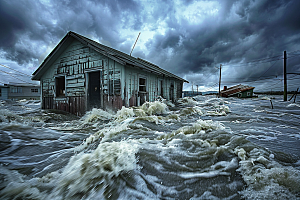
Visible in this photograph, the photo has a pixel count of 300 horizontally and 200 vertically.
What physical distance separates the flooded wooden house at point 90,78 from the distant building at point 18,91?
3123cm

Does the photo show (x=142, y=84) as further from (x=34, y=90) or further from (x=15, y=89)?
(x=15, y=89)

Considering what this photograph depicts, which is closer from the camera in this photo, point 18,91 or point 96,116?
point 96,116

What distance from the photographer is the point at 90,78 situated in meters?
8.85

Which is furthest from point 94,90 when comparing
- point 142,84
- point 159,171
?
point 159,171

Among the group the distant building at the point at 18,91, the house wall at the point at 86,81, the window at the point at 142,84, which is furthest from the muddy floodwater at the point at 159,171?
the distant building at the point at 18,91

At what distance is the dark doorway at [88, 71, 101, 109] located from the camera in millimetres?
8610

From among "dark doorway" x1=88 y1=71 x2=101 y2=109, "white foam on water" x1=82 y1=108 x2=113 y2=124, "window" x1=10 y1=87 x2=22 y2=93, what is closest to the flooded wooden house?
"dark doorway" x1=88 y1=71 x2=101 y2=109

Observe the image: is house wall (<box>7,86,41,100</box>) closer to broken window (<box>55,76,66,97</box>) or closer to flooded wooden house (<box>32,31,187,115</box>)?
flooded wooden house (<box>32,31,187,115</box>)

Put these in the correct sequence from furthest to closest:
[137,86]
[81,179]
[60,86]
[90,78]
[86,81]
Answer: [60,86] < [90,78] < [86,81] < [137,86] < [81,179]

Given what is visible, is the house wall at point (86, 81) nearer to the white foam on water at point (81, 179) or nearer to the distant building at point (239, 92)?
the white foam on water at point (81, 179)

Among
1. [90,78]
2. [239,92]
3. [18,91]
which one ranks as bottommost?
[90,78]

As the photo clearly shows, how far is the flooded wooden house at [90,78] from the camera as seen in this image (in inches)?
306

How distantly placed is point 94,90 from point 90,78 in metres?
0.91

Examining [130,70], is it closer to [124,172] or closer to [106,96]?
[106,96]
